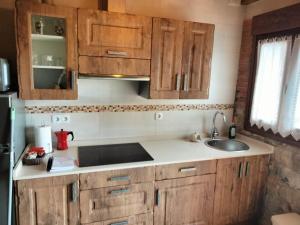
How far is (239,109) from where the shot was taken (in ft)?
8.61

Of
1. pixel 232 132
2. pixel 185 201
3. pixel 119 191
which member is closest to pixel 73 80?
pixel 119 191

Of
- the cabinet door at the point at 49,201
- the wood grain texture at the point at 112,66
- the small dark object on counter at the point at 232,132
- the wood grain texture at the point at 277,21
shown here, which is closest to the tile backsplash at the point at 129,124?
the small dark object on counter at the point at 232,132

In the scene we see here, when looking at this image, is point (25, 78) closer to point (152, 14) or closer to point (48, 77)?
point (48, 77)

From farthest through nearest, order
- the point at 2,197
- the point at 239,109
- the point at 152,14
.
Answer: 1. the point at 239,109
2. the point at 152,14
3. the point at 2,197

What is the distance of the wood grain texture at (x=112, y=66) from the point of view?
5.78 ft

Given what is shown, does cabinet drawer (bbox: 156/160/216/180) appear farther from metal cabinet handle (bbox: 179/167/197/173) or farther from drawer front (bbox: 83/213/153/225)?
drawer front (bbox: 83/213/153/225)

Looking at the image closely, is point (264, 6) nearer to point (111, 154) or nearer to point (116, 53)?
point (116, 53)

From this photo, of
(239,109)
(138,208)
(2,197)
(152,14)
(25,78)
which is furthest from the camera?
(239,109)

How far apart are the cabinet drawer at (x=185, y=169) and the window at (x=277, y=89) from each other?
0.73 m

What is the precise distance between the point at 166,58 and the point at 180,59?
0.14 metres

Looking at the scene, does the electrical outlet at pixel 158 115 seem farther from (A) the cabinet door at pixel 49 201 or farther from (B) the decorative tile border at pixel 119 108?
(A) the cabinet door at pixel 49 201

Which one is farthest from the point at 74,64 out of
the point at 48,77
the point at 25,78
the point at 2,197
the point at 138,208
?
the point at 138,208

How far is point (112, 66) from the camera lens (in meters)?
1.82

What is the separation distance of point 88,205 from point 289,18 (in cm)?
225
